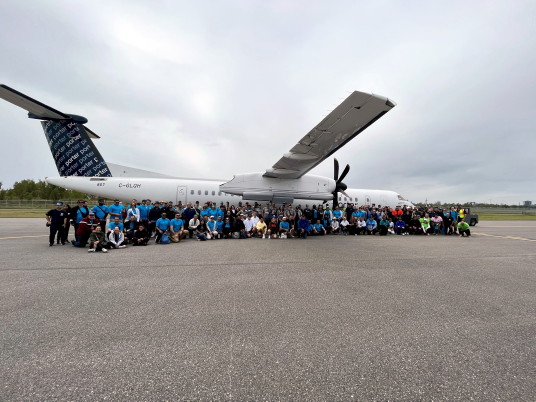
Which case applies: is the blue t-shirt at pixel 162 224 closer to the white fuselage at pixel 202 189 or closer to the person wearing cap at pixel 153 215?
the person wearing cap at pixel 153 215

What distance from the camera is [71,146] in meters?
12.9

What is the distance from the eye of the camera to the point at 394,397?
1.92 meters

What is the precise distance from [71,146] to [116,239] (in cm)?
806

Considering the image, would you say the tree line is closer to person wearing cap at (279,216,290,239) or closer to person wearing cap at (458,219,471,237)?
person wearing cap at (279,216,290,239)

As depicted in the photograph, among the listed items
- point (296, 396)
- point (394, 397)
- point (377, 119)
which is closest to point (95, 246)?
point (296, 396)

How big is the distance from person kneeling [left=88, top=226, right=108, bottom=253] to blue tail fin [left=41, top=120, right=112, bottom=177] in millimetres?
7420

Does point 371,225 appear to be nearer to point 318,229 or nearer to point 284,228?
point 318,229

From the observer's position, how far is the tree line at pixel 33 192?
60.9 meters

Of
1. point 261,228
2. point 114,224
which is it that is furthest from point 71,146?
point 261,228

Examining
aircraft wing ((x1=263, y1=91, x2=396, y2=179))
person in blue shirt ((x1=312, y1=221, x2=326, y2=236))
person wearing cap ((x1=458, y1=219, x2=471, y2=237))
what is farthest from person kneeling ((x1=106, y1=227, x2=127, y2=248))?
person wearing cap ((x1=458, y1=219, x2=471, y2=237))

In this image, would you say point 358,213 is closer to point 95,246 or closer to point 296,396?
point 95,246

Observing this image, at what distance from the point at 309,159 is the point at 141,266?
27.8ft

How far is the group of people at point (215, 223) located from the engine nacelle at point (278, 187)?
81 centimetres

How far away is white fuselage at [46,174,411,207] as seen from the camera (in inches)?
521
